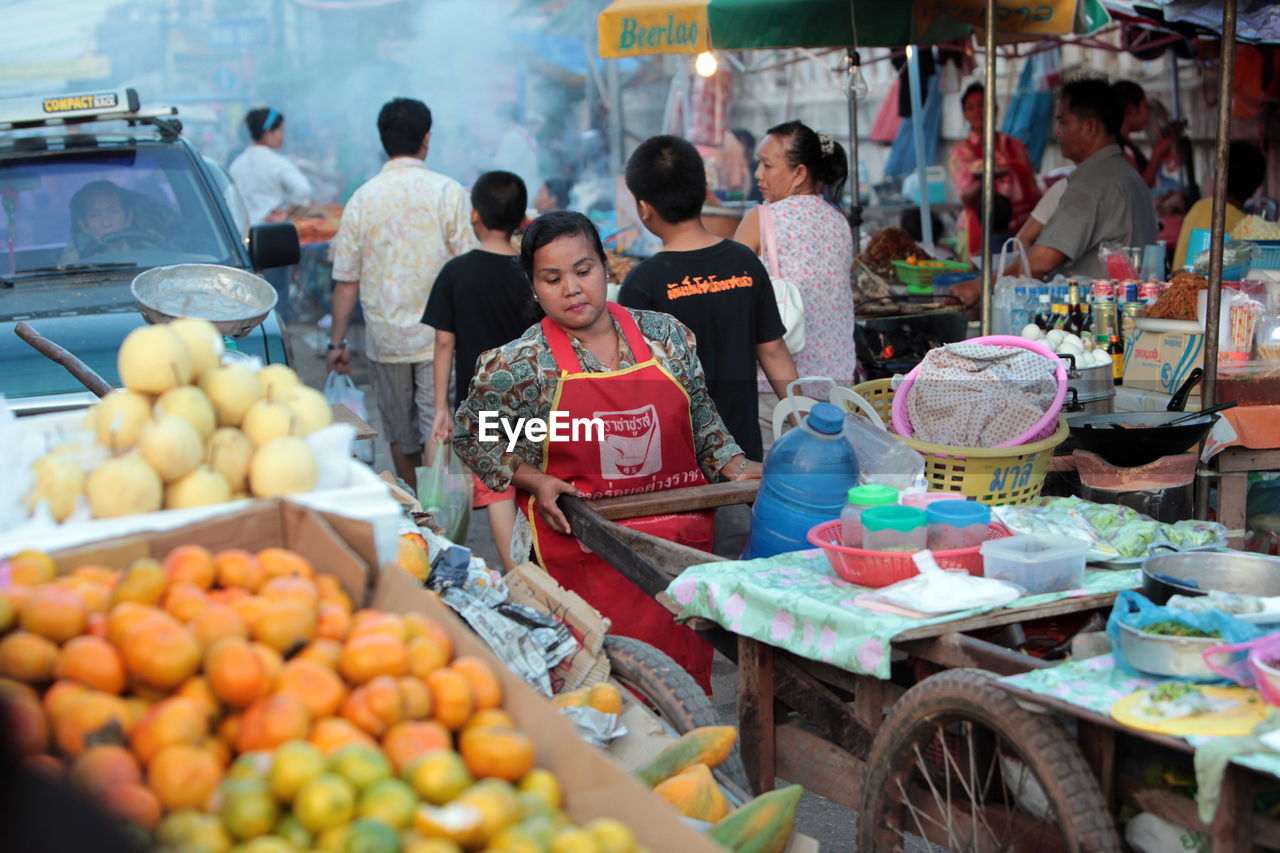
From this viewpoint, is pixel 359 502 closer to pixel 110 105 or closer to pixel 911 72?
pixel 110 105

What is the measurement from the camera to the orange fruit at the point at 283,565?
5.85ft

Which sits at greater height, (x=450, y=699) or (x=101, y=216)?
(x=101, y=216)

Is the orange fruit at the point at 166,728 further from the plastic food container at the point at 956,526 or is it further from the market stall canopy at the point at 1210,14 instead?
the market stall canopy at the point at 1210,14

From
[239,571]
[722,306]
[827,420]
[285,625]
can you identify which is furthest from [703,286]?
[285,625]

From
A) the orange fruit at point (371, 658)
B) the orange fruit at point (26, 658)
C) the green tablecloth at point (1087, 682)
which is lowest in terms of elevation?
the green tablecloth at point (1087, 682)

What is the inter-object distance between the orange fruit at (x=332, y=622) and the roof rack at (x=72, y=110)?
4754 mm

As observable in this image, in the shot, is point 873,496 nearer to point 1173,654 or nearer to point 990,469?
point 990,469

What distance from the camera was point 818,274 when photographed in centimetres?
507

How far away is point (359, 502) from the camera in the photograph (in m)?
1.92

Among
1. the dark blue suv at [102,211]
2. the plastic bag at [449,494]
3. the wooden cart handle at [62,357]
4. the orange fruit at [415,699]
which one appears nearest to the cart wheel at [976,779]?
the orange fruit at [415,699]

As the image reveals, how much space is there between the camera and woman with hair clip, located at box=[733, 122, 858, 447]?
16.7 feet

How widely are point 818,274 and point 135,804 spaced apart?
13.5 ft

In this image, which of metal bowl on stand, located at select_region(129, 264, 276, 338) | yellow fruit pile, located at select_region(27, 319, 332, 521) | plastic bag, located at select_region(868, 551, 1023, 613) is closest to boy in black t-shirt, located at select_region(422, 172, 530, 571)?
metal bowl on stand, located at select_region(129, 264, 276, 338)

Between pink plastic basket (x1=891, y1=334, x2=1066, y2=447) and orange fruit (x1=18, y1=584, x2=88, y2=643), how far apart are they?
8.20 ft
